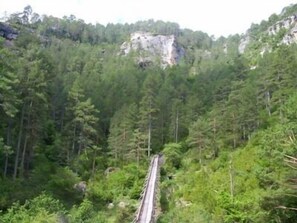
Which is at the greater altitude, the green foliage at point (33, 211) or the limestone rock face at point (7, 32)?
the limestone rock face at point (7, 32)

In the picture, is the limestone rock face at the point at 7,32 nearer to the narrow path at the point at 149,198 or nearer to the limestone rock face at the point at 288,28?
the narrow path at the point at 149,198

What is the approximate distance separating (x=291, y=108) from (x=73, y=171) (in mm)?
23819

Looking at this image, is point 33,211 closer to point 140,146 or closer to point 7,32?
point 140,146

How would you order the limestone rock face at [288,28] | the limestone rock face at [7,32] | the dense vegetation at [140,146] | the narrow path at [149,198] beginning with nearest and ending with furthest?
1. the dense vegetation at [140,146]
2. the narrow path at [149,198]
3. the limestone rock face at [7,32]
4. the limestone rock face at [288,28]

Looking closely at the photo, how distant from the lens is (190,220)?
24.4 meters

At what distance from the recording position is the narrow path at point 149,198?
87.5 feet

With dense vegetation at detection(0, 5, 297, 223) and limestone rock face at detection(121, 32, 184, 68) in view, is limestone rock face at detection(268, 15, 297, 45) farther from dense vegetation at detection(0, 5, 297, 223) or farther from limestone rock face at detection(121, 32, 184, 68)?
dense vegetation at detection(0, 5, 297, 223)

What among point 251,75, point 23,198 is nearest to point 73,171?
point 23,198

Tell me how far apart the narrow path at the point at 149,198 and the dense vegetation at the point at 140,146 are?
1.06 m

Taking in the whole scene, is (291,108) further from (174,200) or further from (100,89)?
(100,89)

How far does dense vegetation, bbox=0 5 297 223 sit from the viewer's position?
2284cm

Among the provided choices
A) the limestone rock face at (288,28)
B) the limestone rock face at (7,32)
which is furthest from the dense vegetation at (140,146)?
the limestone rock face at (288,28)

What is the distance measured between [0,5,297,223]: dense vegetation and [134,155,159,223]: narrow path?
41.7 inches

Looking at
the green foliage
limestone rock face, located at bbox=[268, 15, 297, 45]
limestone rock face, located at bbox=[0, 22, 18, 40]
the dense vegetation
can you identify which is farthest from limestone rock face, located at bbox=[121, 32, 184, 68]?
the green foliage
